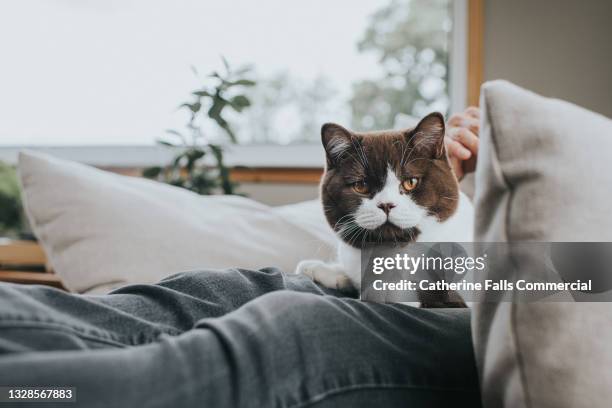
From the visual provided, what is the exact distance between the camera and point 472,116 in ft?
3.42

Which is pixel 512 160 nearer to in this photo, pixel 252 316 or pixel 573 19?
pixel 252 316

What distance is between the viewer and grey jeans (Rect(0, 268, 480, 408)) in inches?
15.1

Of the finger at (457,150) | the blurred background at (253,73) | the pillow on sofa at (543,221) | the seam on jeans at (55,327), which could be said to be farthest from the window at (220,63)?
the seam on jeans at (55,327)

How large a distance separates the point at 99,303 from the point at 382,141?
1.44ft

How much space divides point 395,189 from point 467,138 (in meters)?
0.31

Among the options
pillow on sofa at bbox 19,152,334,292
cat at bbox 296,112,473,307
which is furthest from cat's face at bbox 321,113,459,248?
pillow on sofa at bbox 19,152,334,292

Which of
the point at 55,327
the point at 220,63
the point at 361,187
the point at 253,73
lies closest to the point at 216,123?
the point at 253,73

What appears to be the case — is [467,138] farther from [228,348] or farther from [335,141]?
[228,348]

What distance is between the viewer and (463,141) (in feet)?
3.06

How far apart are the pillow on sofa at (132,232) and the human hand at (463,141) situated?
0.32 metres

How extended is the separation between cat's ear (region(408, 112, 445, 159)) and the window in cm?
109

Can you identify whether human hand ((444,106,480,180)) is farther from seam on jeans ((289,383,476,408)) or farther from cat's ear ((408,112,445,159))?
seam on jeans ((289,383,476,408))

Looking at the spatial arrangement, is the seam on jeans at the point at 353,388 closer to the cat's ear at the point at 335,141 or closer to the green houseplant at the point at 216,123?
the cat's ear at the point at 335,141

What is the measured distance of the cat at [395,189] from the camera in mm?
687
